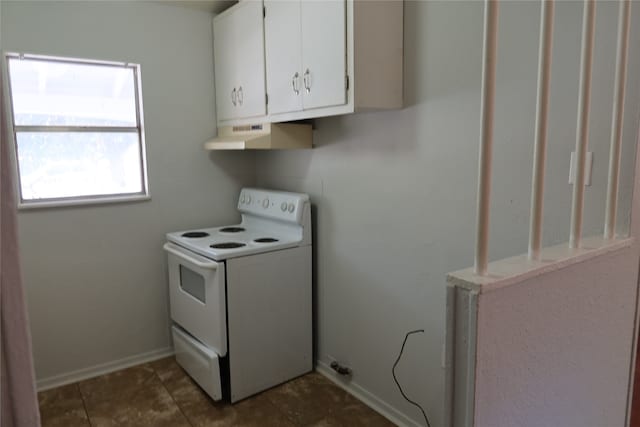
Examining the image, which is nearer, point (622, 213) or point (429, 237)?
point (622, 213)

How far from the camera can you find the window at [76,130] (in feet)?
8.28

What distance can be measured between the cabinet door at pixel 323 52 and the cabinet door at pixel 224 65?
819 millimetres

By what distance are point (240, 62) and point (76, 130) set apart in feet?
3.57

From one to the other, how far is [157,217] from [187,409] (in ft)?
4.02

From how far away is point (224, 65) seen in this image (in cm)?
293

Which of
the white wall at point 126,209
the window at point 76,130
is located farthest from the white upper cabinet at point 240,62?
the window at point 76,130

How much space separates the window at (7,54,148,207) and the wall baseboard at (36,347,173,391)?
3.50 ft

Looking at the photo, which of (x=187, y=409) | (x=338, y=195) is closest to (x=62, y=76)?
(x=338, y=195)

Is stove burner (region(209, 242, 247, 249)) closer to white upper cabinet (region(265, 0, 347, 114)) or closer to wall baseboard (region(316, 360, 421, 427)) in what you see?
white upper cabinet (region(265, 0, 347, 114))

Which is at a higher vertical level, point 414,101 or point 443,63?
point 443,63

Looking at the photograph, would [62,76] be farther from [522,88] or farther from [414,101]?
[522,88]

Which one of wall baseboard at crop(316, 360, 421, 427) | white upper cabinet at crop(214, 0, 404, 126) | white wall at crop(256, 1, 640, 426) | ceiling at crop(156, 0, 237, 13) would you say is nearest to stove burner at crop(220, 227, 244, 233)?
white wall at crop(256, 1, 640, 426)

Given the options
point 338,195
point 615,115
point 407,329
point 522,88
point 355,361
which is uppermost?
point 522,88

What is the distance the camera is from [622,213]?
1.32 meters
